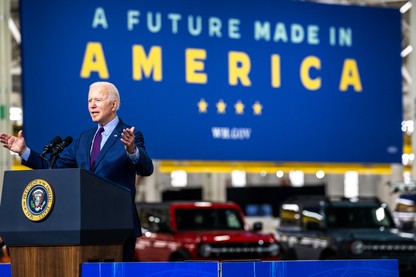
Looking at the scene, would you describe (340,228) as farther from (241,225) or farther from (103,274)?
(103,274)

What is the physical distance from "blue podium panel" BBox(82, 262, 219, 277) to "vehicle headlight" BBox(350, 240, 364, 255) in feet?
41.7

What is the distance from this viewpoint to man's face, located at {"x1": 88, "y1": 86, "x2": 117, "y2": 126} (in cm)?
544

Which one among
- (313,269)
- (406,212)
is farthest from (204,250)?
(313,269)

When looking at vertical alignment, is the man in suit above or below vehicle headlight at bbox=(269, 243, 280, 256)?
above

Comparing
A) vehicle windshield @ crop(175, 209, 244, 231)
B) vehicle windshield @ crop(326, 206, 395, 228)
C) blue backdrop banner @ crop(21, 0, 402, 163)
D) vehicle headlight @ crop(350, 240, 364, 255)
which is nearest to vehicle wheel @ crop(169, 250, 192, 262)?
vehicle windshield @ crop(175, 209, 244, 231)

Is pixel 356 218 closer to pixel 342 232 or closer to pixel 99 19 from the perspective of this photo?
pixel 342 232

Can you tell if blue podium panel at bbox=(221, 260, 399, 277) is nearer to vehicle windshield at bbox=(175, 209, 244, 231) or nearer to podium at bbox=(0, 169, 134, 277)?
podium at bbox=(0, 169, 134, 277)

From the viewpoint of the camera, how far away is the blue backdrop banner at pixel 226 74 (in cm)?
1360

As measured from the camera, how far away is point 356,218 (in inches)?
720

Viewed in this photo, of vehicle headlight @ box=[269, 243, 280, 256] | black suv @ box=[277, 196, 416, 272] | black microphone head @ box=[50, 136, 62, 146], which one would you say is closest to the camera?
black microphone head @ box=[50, 136, 62, 146]

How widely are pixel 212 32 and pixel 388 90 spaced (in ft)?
10.2

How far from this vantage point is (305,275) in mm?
4652

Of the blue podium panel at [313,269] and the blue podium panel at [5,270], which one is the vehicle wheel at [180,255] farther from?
the blue podium panel at [313,269]

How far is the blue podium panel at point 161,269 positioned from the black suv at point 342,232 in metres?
12.6
